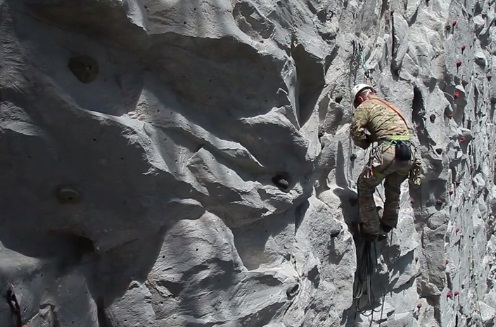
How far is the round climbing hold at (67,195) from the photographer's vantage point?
1.95m

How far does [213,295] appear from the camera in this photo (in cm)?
231

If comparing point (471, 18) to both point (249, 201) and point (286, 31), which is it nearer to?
point (286, 31)

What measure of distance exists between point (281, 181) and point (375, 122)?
31.4 inches

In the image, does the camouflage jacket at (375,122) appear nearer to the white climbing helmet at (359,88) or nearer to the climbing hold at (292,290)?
the white climbing helmet at (359,88)

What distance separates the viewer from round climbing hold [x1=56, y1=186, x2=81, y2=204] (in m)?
1.95

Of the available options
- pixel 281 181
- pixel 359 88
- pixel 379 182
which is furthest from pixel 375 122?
pixel 281 181

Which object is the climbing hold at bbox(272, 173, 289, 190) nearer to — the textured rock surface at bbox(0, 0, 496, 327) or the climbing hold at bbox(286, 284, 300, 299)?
the textured rock surface at bbox(0, 0, 496, 327)

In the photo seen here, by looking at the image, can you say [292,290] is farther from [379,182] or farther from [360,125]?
[360,125]

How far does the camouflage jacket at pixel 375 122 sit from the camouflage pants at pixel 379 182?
0.25ft

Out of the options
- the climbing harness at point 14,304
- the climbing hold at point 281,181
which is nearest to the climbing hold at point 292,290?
the climbing hold at point 281,181

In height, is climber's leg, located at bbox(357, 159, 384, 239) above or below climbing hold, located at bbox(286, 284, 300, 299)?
above

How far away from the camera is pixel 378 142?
313 centimetres

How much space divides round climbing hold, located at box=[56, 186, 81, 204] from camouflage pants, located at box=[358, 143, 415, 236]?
172cm

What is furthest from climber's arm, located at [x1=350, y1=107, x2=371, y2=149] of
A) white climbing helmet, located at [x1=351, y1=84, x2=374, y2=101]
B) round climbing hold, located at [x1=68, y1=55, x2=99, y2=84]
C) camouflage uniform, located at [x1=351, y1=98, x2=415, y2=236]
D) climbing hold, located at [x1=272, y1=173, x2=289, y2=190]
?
round climbing hold, located at [x1=68, y1=55, x2=99, y2=84]
